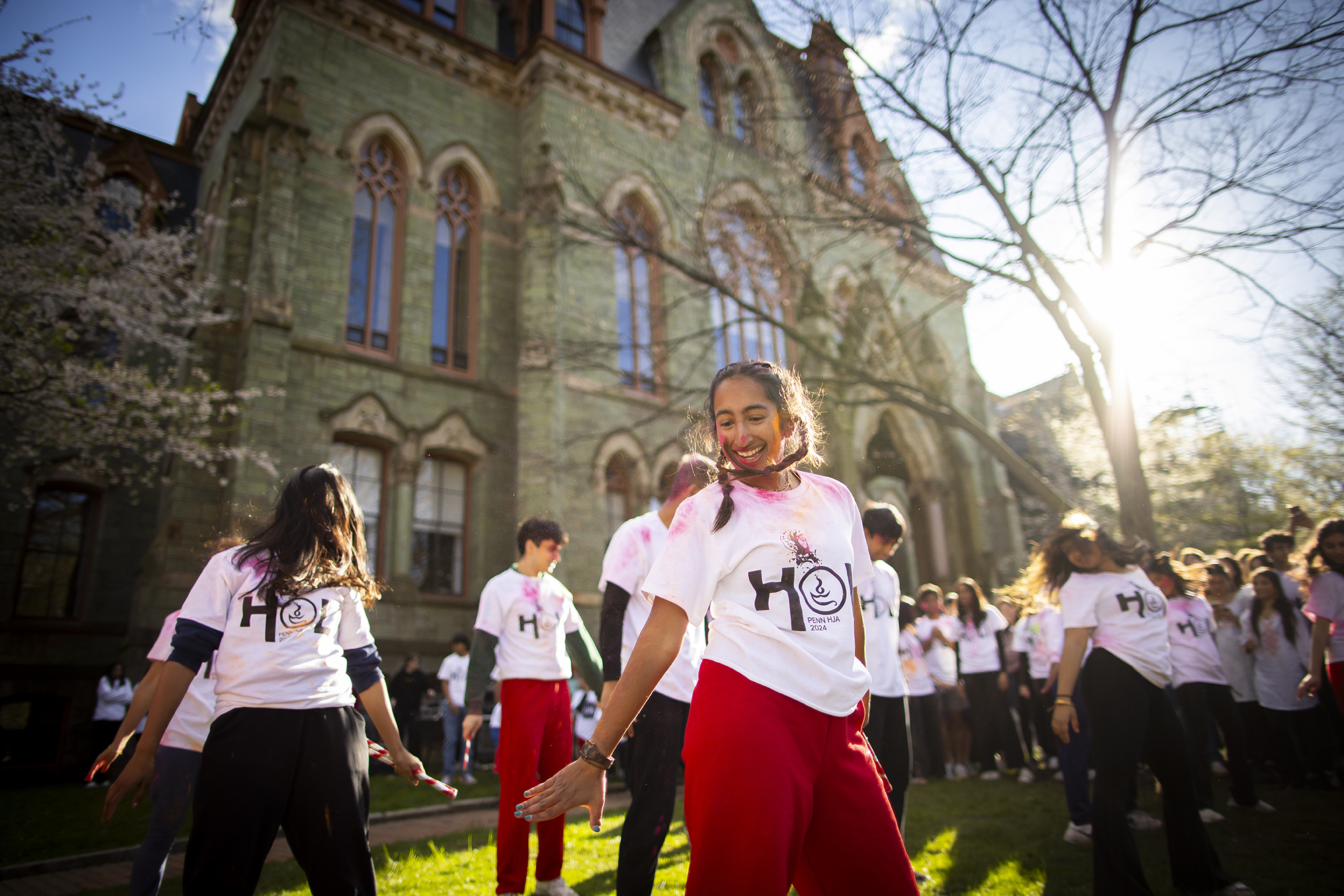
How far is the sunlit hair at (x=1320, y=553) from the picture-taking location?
5105mm

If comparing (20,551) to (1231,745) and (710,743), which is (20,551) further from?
(1231,745)

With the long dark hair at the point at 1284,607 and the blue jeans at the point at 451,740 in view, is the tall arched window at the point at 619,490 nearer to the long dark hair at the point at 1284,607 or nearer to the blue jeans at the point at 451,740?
the blue jeans at the point at 451,740

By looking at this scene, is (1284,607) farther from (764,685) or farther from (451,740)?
(451,740)

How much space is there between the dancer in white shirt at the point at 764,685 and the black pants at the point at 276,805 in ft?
3.76

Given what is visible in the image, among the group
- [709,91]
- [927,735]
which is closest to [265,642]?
[927,735]

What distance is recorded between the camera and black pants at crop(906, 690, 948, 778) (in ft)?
26.8

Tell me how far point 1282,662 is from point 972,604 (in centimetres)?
283

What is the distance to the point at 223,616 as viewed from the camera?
112 inches

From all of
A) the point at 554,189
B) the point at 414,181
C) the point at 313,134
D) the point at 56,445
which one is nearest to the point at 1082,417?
the point at 554,189

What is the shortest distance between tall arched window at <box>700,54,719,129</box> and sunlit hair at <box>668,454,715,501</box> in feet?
58.5

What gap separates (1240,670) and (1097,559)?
451 centimetres

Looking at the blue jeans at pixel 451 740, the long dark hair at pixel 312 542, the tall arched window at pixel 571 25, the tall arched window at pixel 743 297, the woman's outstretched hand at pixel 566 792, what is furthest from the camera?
the tall arched window at pixel 571 25

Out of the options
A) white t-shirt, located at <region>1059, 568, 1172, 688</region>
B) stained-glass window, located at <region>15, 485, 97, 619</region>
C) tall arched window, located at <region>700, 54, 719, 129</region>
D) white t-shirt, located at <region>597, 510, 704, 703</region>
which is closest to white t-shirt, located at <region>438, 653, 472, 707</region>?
white t-shirt, located at <region>597, 510, 704, 703</region>

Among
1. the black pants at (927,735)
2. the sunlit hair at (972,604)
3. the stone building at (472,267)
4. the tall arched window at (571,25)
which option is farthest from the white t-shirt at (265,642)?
the tall arched window at (571,25)
